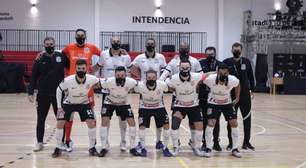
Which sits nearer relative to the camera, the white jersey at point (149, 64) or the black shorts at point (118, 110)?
the black shorts at point (118, 110)

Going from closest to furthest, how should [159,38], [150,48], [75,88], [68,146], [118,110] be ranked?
[75,88], [118,110], [68,146], [150,48], [159,38]

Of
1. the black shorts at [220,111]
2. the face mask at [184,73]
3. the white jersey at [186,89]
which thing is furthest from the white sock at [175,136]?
the face mask at [184,73]

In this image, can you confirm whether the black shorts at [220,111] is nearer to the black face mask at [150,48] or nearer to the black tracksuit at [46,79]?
the black face mask at [150,48]

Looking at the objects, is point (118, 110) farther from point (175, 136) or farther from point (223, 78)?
point (223, 78)

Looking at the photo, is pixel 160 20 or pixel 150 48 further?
pixel 160 20

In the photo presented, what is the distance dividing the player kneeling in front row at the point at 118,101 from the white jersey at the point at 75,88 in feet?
0.83

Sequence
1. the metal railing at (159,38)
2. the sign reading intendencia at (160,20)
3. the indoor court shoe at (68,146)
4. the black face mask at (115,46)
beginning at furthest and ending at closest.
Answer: the sign reading intendencia at (160,20)
the metal railing at (159,38)
the black face mask at (115,46)
the indoor court shoe at (68,146)

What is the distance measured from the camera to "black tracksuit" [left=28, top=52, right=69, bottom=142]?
29.8 feet

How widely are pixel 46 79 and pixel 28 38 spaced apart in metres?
20.3

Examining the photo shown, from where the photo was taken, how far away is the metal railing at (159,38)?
94.8 ft

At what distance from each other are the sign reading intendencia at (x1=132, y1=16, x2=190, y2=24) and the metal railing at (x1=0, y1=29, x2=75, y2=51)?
12.7ft

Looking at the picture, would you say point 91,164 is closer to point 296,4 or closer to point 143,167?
point 143,167

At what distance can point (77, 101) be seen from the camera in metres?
8.66

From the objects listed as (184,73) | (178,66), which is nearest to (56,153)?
(184,73)
